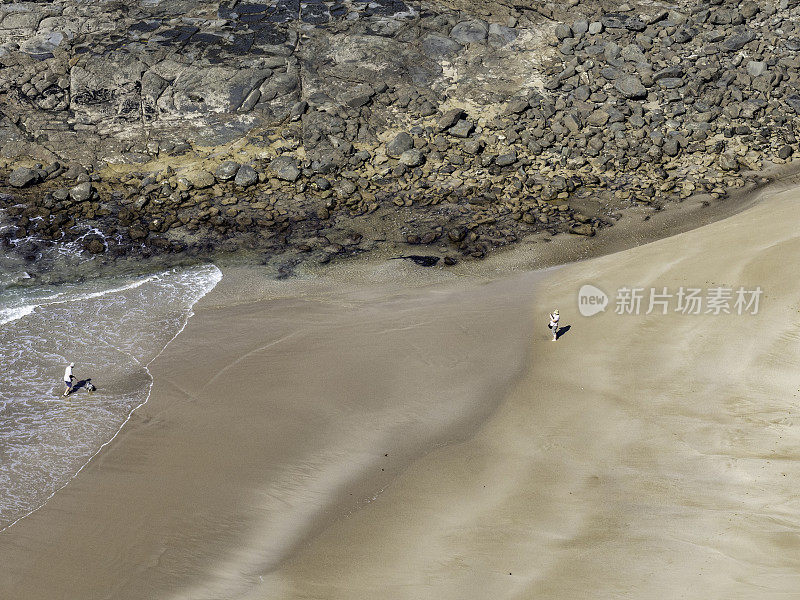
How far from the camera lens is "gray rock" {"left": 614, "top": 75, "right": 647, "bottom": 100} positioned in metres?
19.2

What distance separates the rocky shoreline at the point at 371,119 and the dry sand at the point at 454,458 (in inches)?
134

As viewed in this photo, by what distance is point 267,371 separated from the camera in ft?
39.1

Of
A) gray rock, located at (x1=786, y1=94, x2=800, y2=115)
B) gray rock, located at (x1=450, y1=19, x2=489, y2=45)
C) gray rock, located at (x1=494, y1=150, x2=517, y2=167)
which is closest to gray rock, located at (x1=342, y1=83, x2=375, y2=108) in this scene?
gray rock, located at (x1=450, y1=19, x2=489, y2=45)

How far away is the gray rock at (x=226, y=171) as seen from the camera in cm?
1781

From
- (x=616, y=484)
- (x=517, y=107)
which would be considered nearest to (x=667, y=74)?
(x=517, y=107)

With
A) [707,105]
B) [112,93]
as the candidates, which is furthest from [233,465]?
[707,105]

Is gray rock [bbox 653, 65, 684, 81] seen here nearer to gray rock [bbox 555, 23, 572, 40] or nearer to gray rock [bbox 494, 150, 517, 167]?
gray rock [bbox 555, 23, 572, 40]

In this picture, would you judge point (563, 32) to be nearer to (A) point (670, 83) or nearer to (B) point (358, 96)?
(A) point (670, 83)

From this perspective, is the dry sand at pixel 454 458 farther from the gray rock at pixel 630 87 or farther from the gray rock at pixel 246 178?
the gray rock at pixel 630 87

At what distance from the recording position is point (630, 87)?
759 inches

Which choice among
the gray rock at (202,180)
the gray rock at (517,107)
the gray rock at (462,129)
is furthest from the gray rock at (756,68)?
the gray rock at (202,180)

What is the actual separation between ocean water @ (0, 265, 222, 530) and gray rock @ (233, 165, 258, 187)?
317cm

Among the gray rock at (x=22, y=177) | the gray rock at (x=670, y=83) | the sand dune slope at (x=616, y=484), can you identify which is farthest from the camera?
the gray rock at (x=670, y=83)

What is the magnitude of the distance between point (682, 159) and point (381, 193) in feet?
24.1
